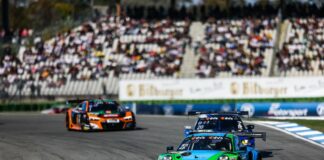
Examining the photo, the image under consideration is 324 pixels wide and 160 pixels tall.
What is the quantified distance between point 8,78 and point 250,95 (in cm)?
1597

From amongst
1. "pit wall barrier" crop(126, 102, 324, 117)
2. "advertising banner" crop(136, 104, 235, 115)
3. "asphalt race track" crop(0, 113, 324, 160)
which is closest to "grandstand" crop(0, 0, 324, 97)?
"advertising banner" crop(136, 104, 235, 115)

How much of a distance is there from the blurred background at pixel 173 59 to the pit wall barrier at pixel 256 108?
0.08 metres

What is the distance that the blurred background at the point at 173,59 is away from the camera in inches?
1667

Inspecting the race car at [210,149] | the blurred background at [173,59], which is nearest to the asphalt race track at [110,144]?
the race car at [210,149]

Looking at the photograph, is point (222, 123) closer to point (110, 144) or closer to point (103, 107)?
point (110, 144)

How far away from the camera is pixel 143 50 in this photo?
158 feet

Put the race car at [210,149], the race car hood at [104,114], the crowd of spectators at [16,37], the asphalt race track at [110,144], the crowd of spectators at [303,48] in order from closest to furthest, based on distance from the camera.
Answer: the race car at [210,149], the asphalt race track at [110,144], the race car hood at [104,114], the crowd of spectators at [303,48], the crowd of spectators at [16,37]

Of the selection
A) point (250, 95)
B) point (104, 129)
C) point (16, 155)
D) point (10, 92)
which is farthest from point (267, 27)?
point (16, 155)

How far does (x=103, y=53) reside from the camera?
4859 cm

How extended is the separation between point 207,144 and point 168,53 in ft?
110

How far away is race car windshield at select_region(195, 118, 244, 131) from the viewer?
1744 centimetres

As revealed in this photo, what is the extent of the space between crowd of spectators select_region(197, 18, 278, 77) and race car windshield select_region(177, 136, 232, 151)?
99.2 feet

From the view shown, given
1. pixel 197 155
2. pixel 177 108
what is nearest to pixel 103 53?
pixel 177 108

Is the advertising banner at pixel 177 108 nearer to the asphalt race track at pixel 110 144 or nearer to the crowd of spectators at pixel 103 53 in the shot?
the crowd of spectators at pixel 103 53
